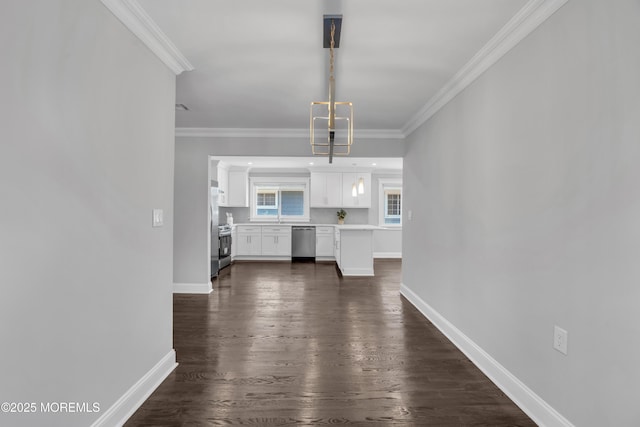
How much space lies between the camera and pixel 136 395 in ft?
7.07

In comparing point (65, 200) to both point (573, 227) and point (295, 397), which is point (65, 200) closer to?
point (295, 397)

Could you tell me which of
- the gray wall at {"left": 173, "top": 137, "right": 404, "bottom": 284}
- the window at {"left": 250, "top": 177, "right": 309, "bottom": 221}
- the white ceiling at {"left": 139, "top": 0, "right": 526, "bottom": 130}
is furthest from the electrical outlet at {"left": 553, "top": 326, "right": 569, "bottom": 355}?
Result: the window at {"left": 250, "top": 177, "right": 309, "bottom": 221}

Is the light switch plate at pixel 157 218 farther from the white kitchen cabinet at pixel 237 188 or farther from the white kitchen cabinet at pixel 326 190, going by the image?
the white kitchen cabinet at pixel 326 190

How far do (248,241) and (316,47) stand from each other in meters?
6.48

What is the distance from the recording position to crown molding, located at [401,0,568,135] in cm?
201

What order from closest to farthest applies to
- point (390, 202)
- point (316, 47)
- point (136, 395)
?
point (136, 395) → point (316, 47) → point (390, 202)

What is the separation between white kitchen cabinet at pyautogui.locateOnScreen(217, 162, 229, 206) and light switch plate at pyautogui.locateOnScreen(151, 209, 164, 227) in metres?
5.50

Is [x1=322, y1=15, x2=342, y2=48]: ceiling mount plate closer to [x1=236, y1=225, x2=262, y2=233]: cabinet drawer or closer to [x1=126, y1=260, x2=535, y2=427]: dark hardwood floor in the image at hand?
[x1=126, y1=260, x2=535, y2=427]: dark hardwood floor

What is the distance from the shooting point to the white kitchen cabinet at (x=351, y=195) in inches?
343

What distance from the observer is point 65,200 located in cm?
158

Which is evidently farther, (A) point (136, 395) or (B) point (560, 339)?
(A) point (136, 395)

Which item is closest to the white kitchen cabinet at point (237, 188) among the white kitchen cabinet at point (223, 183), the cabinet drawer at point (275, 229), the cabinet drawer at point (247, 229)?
the white kitchen cabinet at point (223, 183)

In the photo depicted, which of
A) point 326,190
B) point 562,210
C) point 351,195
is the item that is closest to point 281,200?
point 326,190

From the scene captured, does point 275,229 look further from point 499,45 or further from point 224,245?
point 499,45
